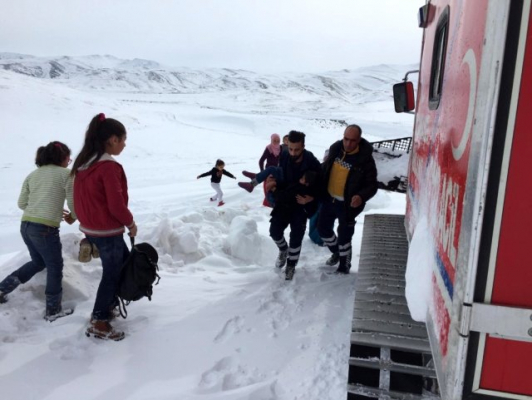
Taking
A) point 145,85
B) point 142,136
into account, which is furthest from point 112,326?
point 145,85

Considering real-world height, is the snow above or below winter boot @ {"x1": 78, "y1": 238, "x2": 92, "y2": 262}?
below

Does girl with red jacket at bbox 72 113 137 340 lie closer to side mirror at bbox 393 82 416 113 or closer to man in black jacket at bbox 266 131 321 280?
man in black jacket at bbox 266 131 321 280

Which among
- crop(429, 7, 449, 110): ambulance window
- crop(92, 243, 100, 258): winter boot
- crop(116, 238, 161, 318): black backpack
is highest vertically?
crop(429, 7, 449, 110): ambulance window

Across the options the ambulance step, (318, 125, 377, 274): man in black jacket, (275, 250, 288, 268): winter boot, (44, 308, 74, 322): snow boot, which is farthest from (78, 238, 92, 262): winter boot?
(318, 125, 377, 274): man in black jacket

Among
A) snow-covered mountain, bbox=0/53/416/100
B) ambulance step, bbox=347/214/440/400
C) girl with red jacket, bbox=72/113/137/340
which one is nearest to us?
ambulance step, bbox=347/214/440/400

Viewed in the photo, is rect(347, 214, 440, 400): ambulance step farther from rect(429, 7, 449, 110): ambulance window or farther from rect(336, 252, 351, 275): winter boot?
rect(429, 7, 449, 110): ambulance window

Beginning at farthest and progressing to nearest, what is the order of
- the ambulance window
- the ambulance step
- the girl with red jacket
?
the girl with red jacket < the ambulance window < the ambulance step

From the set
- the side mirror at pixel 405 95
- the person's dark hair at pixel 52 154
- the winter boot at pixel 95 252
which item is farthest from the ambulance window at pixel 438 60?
the person's dark hair at pixel 52 154

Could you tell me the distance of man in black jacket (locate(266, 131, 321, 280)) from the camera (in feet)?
13.9

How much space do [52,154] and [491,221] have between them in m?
3.14

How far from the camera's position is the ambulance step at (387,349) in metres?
2.30

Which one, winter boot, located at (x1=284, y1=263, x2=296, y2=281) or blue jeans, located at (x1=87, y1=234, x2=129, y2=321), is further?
winter boot, located at (x1=284, y1=263, x2=296, y2=281)

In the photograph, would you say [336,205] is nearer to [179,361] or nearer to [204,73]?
[179,361]

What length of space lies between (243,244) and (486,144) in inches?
159
